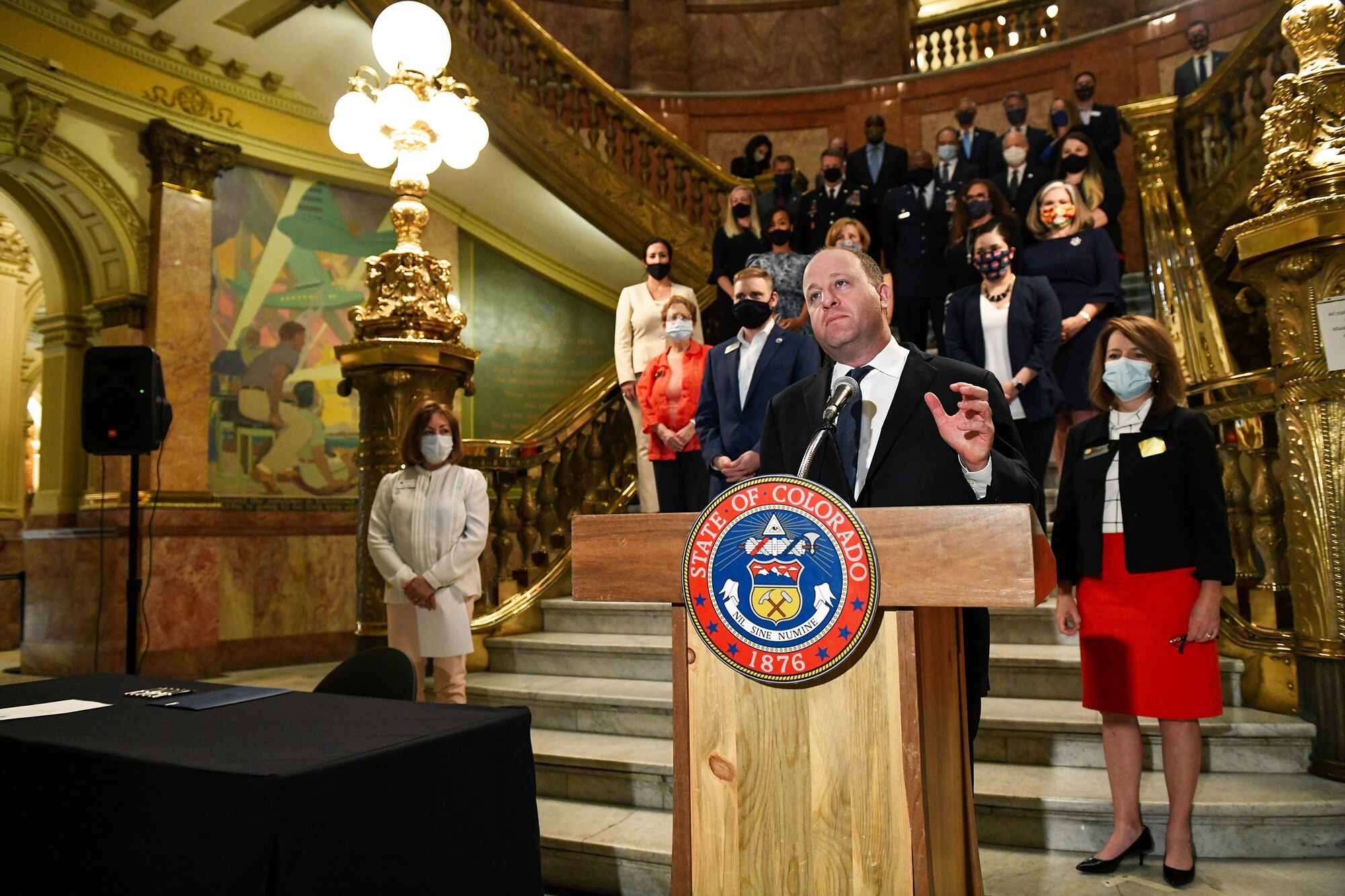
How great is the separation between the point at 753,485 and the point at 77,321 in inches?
324

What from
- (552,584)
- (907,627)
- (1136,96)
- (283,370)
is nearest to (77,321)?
(283,370)

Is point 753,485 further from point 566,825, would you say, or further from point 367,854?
point 566,825

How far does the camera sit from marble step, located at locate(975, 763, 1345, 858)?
3037 mm

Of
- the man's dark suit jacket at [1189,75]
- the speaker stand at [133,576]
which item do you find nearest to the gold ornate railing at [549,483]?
the speaker stand at [133,576]

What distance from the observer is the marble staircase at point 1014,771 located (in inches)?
120

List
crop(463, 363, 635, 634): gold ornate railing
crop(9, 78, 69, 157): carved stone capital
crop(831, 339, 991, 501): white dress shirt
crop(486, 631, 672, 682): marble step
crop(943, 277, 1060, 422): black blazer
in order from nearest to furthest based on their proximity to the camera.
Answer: crop(831, 339, 991, 501): white dress shirt < crop(943, 277, 1060, 422): black blazer < crop(486, 631, 672, 682): marble step < crop(463, 363, 635, 634): gold ornate railing < crop(9, 78, 69, 157): carved stone capital

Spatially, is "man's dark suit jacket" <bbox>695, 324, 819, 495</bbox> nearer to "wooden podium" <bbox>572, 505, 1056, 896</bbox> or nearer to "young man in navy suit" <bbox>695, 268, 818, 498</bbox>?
"young man in navy suit" <bbox>695, 268, 818, 498</bbox>

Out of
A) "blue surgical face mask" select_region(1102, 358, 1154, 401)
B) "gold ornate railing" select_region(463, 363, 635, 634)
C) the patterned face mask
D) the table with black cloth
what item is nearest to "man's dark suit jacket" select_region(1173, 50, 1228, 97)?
the patterned face mask

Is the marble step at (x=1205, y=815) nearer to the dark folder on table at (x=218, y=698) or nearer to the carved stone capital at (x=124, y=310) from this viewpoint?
the dark folder on table at (x=218, y=698)

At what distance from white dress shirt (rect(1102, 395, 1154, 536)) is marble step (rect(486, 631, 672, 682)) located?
2.18 metres

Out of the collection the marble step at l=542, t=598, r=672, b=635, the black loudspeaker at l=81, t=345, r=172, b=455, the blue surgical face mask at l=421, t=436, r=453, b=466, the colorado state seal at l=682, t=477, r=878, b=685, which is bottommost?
the marble step at l=542, t=598, r=672, b=635

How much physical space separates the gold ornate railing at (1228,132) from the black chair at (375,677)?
6.41m

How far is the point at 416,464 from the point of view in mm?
4363

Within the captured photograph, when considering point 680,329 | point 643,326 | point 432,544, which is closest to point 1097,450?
point 680,329
